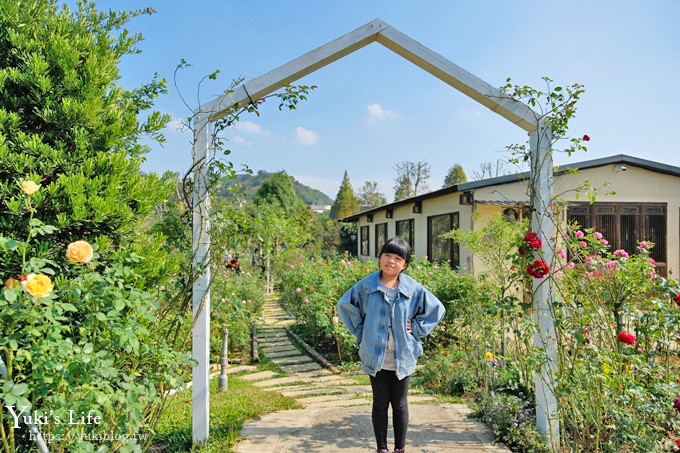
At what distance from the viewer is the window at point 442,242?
29.5 feet

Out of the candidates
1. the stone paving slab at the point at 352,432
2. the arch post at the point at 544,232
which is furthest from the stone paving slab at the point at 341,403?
the arch post at the point at 544,232

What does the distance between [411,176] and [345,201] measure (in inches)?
273

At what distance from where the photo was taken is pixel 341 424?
2.97 metres

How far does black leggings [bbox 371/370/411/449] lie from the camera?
240 cm

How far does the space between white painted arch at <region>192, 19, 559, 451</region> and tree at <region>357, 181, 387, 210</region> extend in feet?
122

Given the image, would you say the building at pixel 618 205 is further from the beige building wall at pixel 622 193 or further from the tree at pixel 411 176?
the tree at pixel 411 176

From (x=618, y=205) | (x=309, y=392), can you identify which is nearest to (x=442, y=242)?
(x=618, y=205)

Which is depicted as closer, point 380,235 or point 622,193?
point 622,193

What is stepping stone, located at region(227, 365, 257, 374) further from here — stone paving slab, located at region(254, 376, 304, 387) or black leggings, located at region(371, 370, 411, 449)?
black leggings, located at region(371, 370, 411, 449)

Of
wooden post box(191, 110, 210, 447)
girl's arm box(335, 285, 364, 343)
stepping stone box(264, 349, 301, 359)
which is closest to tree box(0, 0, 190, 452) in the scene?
wooden post box(191, 110, 210, 447)

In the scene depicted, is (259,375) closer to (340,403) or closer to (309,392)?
(309,392)

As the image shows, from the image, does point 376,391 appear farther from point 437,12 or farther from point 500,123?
point 437,12

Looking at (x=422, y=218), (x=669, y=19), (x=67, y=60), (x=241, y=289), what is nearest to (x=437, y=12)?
(x=669, y=19)

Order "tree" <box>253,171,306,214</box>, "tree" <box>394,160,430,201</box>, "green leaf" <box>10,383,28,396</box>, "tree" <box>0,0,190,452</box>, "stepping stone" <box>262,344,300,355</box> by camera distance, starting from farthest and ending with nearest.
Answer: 1. "tree" <box>394,160,430,201</box>
2. "tree" <box>253,171,306,214</box>
3. "stepping stone" <box>262,344,300,355</box>
4. "tree" <box>0,0,190,452</box>
5. "green leaf" <box>10,383,28,396</box>
